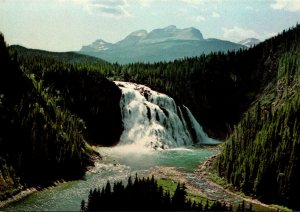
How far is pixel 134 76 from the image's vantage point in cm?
18712

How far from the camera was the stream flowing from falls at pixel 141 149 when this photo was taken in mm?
75375

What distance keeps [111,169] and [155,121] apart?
51.1 metres

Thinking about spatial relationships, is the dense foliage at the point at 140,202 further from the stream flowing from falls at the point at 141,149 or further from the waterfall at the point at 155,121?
the waterfall at the point at 155,121

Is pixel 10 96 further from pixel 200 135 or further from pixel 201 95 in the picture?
pixel 201 95

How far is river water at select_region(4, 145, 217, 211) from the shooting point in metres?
70.8

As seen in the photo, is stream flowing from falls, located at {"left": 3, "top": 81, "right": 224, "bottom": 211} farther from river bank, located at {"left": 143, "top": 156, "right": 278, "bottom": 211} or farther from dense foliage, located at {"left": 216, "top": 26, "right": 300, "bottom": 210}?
dense foliage, located at {"left": 216, "top": 26, "right": 300, "bottom": 210}

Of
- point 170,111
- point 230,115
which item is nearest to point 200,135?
point 170,111

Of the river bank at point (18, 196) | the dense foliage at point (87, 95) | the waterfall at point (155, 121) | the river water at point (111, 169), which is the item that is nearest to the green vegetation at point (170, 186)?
the river water at point (111, 169)

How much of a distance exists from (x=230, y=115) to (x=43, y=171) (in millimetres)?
121288

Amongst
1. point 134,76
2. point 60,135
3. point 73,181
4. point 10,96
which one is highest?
point 134,76

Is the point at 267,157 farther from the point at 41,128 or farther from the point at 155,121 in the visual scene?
the point at 155,121

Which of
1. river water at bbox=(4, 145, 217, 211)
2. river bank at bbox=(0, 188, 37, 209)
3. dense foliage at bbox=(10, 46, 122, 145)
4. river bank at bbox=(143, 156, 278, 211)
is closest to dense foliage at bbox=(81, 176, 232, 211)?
river water at bbox=(4, 145, 217, 211)

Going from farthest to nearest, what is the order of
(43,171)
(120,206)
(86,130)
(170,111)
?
(170,111), (86,130), (43,171), (120,206)

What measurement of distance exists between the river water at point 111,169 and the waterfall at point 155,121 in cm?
690
